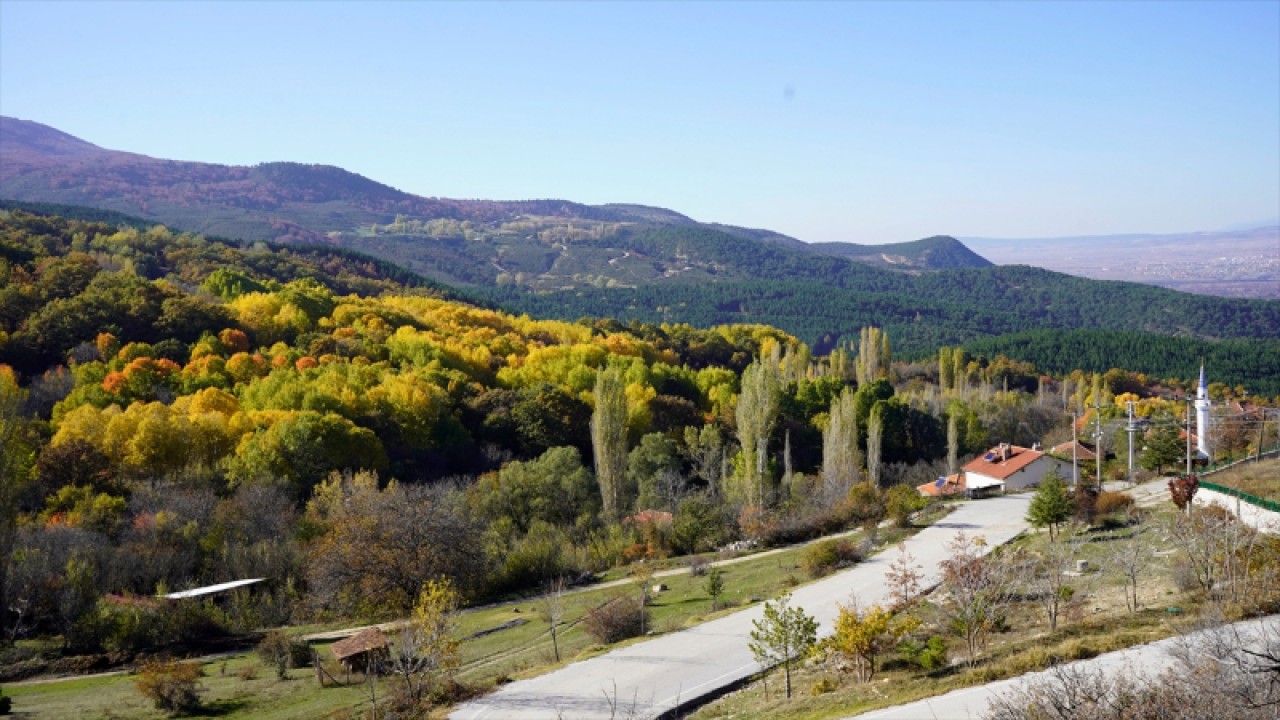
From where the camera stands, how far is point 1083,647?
46.7 feet

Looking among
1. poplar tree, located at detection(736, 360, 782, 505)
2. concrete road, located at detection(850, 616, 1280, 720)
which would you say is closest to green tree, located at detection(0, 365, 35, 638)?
concrete road, located at detection(850, 616, 1280, 720)

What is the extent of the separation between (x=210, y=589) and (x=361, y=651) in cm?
738

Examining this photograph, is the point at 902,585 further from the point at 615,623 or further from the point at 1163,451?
the point at 1163,451

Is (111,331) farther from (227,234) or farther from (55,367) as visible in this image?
(227,234)

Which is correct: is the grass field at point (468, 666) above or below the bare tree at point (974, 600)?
below

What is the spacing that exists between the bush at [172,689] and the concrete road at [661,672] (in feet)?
14.5

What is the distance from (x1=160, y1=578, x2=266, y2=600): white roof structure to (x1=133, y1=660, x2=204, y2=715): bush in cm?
600

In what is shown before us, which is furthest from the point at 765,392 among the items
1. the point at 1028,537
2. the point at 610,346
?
the point at 610,346

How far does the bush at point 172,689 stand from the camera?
51.3 ft

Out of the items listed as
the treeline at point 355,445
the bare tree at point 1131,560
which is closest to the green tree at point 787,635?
the bare tree at point 1131,560

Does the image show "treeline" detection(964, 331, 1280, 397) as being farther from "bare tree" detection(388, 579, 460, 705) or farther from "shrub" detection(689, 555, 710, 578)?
"bare tree" detection(388, 579, 460, 705)

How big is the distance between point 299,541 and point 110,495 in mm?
7453

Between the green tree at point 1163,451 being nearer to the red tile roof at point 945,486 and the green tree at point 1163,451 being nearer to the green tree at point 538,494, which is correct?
the red tile roof at point 945,486

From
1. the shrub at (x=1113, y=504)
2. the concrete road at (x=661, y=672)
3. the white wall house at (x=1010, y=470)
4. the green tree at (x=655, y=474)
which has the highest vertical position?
the shrub at (x=1113, y=504)
